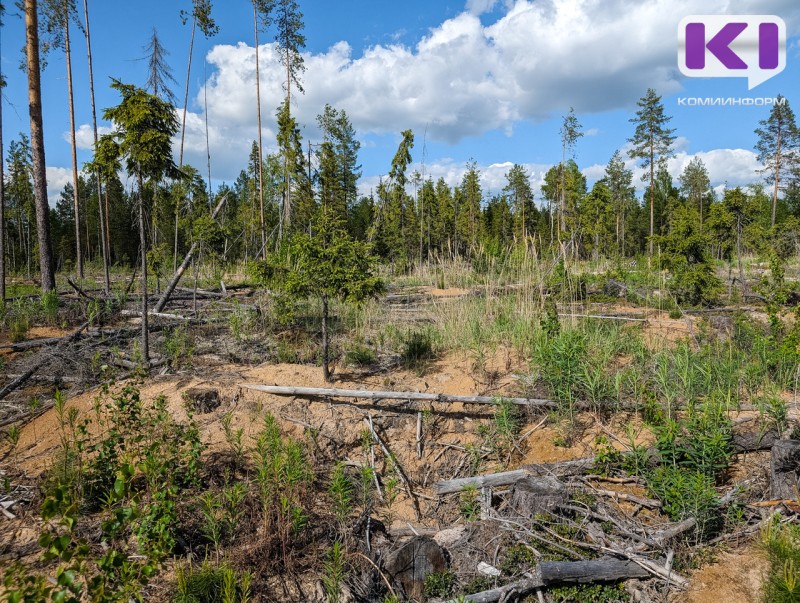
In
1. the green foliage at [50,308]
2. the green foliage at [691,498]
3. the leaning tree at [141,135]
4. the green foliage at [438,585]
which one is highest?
the leaning tree at [141,135]

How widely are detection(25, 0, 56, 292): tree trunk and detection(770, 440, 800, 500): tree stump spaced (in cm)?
1254

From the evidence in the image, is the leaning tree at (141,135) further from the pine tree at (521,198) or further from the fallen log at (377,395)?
the pine tree at (521,198)

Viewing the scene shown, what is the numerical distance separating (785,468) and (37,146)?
1379 centimetres

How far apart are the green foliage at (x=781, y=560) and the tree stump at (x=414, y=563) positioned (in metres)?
1.96

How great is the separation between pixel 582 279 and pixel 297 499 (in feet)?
30.5

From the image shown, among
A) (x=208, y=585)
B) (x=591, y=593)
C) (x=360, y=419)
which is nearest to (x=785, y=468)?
(x=591, y=593)

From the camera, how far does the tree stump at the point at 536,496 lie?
142 inches

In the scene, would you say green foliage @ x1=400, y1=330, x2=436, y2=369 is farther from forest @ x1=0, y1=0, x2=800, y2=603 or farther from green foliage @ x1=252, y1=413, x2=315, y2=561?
green foliage @ x1=252, y1=413, x2=315, y2=561

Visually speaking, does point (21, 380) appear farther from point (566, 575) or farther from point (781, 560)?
point (781, 560)

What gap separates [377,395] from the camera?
16.9 feet

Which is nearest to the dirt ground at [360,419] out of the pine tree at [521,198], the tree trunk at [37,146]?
the tree trunk at [37,146]

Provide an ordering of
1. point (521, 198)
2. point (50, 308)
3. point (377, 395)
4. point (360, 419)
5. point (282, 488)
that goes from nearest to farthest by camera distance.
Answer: point (282, 488)
point (377, 395)
point (360, 419)
point (50, 308)
point (521, 198)

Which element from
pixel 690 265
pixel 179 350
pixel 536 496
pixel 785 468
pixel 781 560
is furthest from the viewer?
pixel 690 265

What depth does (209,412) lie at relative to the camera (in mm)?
5301
